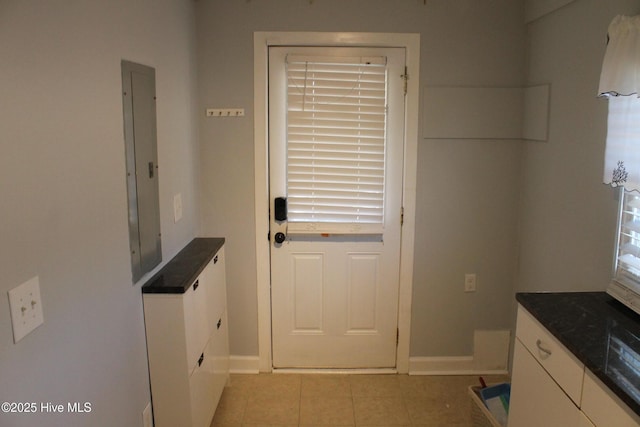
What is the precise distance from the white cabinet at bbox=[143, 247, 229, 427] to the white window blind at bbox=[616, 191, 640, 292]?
1.82 metres

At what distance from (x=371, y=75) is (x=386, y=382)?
1.96 meters

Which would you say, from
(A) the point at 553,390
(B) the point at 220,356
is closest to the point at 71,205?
(B) the point at 220,356

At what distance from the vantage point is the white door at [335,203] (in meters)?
2.93

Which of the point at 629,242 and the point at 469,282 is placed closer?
the point at 629,242

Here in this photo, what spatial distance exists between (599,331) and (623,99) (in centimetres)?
89

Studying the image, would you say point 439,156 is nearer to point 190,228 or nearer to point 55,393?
point 190,228

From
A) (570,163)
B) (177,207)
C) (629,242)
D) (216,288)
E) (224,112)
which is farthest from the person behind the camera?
(224,112)

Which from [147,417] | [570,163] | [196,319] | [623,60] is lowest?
[147,417]

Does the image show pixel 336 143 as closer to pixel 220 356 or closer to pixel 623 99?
pixel 220 356

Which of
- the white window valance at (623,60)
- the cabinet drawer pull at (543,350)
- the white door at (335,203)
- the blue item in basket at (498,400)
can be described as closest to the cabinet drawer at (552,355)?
the cabinet drawer pull at (543,350)

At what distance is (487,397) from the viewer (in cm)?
250

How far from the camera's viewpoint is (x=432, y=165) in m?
3.03

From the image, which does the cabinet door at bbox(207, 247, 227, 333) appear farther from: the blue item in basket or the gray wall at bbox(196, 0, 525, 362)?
the blue item in basket

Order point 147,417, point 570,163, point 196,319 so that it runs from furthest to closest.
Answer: point 570,163
point 196,319
point 147,417
